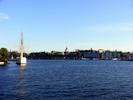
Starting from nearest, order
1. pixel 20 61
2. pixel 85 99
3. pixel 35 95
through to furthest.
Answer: pixel 85 99 < pixel 35 95 < pixel 20 61

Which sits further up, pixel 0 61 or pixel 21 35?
pixel 21 35

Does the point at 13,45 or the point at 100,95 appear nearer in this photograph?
the point at 100,95

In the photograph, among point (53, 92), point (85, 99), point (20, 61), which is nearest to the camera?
point (85, 99)

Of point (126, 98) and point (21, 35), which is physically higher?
point (21, 35)

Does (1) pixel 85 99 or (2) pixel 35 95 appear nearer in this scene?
(1) pixel 85 99

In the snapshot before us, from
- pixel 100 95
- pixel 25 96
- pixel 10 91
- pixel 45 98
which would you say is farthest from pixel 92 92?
pixel 10 91

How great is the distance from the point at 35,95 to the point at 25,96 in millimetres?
1120

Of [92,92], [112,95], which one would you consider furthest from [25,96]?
[112,95]

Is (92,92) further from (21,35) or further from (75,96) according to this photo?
(21,35)

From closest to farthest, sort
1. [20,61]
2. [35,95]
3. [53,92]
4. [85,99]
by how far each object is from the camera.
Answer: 1. [85,99]
2. [35,95]
3. [53,92]
4. [20,61]

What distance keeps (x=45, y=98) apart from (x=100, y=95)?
19.9 ft

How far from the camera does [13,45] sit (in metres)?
97.9

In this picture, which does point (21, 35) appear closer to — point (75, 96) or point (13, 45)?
point (13, 45)

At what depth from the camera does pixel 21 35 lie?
9712 centimetres
